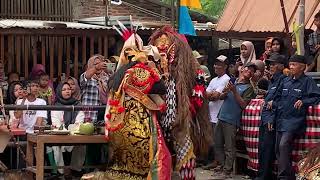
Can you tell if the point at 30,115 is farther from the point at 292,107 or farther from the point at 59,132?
the point at 292,107

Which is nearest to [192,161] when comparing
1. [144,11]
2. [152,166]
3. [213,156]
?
[152,166]

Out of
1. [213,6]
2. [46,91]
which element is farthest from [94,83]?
[213,6]

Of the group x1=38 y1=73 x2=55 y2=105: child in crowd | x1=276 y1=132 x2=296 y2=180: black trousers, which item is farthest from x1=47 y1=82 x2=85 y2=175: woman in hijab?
x1=276 y1=132 x2=296 y2=180: black trousers

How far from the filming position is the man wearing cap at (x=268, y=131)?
28.3ft

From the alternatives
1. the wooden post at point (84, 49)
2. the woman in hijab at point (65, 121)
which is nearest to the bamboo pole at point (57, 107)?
the woman in hijab at point (65, 121)

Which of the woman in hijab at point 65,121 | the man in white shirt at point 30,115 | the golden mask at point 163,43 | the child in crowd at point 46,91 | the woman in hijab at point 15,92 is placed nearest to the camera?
the golden mask at point 163,43

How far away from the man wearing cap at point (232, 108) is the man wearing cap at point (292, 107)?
1.24m

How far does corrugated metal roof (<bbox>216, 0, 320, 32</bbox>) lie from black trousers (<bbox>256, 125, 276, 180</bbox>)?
3.62 m

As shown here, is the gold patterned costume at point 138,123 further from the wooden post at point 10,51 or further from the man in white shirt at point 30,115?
the wooden post at point 10,51

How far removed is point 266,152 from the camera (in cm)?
877

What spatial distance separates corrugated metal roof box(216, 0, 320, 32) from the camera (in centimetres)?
1247

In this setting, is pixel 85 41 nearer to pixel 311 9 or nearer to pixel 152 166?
pixel 311 9

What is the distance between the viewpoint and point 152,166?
7.43m

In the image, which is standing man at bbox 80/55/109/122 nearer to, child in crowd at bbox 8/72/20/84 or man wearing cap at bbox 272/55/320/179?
child in crowd at bbox 8/72/20/84
